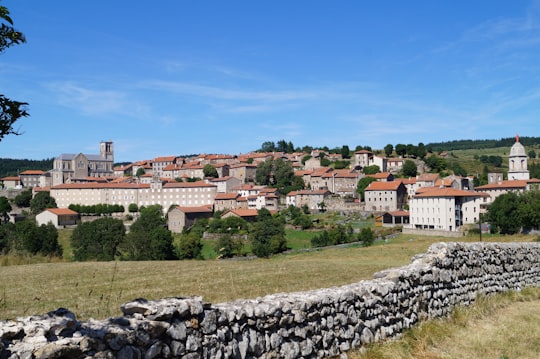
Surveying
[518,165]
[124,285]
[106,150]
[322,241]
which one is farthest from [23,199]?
[124,285]

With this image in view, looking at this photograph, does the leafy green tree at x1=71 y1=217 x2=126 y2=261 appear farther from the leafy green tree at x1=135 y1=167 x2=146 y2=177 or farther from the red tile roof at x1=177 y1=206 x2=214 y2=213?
the leafy green tree at x1=135 y1=167 x2=146 y2=177

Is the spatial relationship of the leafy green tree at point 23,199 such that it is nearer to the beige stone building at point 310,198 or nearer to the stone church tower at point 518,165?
the beige stone building at point 310,198

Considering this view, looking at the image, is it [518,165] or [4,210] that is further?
[4,210]

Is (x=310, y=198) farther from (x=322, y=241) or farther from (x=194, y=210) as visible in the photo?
(x=322, y=241)

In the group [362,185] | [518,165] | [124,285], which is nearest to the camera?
[124,285]

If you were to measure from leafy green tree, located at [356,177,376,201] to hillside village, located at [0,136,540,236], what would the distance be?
999 mm

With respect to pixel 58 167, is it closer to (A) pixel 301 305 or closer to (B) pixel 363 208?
(B) pixel 363 208

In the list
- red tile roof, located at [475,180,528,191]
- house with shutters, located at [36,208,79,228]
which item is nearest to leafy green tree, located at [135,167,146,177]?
house with shutters, located at [36,208,79,228]

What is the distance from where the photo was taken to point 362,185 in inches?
5148

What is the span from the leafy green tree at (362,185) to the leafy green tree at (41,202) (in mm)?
81460

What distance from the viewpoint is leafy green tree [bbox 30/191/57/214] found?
133500mm

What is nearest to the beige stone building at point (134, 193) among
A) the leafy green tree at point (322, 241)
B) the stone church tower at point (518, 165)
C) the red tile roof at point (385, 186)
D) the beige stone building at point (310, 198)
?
the beige stone building at point (310, 198)

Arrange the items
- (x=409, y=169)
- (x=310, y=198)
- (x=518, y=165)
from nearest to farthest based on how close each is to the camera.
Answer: (x=518, y=165)
(x=310, y=198)
(x=409, y=169)

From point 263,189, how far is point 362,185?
26.4 metres
